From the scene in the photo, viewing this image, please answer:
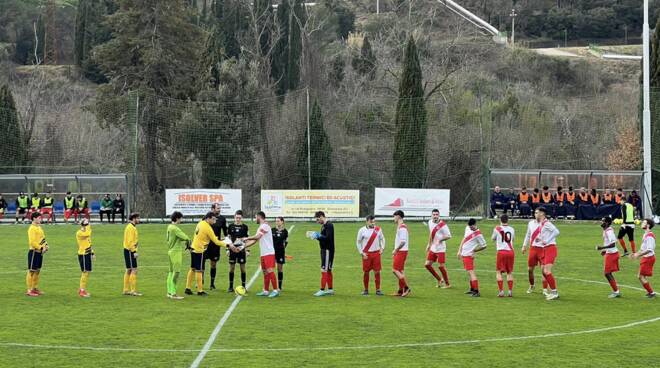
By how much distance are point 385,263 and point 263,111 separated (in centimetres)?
3001

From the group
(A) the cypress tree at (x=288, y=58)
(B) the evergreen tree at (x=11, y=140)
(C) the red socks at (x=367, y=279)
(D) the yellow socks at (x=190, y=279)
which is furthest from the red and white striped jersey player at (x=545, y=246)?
(A) the cypress tree at (x=288, y=58)

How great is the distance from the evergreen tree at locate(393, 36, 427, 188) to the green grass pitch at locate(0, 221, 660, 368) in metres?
24.7

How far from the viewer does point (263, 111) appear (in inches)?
2301

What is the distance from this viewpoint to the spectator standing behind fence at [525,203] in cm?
4634

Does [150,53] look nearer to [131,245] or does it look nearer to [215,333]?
[131,245]

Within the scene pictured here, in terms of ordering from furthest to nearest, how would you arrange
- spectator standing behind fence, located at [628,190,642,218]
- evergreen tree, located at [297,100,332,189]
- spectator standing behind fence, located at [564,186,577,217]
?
1. evergreen tree, located at [297,100,332,189]
2. spectator standing behind fence, located at [564,186,577,217]
3. spectator standing behind fence, located at [628,190,642,218]

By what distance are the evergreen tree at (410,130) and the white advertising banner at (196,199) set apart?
10.2m

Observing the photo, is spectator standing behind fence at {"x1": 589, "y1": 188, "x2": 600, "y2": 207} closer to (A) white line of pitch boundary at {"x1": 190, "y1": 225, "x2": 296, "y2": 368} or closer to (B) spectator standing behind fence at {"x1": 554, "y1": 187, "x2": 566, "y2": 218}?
(B) spectator standing behind fence at {"x1": 554, "y1": 187, "x2": 566, "y2": 218}

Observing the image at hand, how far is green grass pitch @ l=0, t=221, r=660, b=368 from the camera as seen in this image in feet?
47.9

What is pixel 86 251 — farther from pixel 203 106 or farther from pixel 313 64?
pixel 313 64

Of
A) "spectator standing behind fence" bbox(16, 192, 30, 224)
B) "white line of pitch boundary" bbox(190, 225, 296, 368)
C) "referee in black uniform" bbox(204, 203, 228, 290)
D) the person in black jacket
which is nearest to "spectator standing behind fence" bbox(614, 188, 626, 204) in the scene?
"referee in black uniform" bbox(204, 203, 228, 290)

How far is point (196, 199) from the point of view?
1844 inches

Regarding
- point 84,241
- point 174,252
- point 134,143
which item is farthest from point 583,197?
point 84,241

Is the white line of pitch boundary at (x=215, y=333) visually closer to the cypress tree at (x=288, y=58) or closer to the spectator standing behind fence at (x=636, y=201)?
the spectator standing behind fence at (x=636, y=201)
